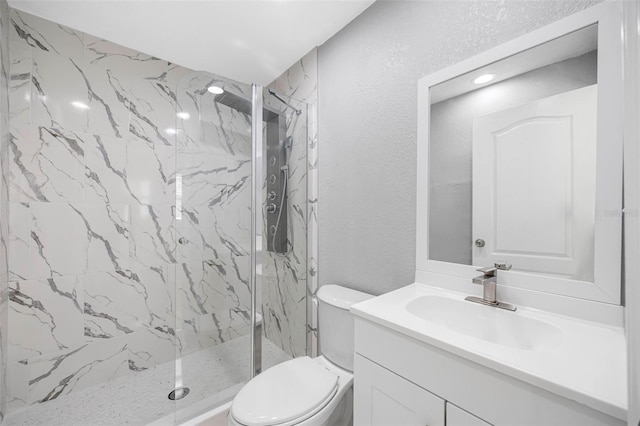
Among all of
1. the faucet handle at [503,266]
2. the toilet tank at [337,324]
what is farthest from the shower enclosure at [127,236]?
the faucet handle at [503,266]

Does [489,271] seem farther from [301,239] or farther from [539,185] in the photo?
[301,239]

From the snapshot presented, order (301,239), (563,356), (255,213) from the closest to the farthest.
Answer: (563,356), (255,213), (301,239)

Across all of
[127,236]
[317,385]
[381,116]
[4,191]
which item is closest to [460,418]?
[317,385]

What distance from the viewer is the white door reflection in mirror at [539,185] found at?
0.83m

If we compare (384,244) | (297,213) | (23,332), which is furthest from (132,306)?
(384,244)

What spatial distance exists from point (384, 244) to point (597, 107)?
932mm

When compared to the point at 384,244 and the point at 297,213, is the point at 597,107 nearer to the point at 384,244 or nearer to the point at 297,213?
the point at 384,244

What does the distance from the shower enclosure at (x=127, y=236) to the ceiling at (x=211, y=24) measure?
184 millimetres

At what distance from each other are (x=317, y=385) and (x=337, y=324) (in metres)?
0.29

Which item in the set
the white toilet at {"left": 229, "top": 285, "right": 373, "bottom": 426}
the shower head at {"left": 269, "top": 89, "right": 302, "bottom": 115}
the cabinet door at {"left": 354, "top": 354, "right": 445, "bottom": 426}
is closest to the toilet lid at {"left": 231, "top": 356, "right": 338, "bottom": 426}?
the white toilet at {"left": 229, "top": 285, "right": 373, "bottom": 426}

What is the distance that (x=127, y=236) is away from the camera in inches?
74.9

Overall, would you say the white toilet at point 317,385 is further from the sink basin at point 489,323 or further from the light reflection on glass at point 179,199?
the light reflection on glass at point 179,199

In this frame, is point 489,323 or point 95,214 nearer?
point 489,323

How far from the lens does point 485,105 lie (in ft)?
3.52
